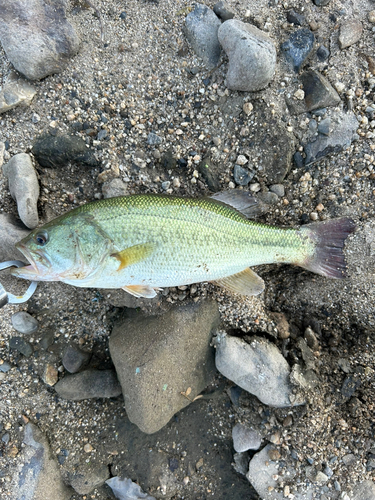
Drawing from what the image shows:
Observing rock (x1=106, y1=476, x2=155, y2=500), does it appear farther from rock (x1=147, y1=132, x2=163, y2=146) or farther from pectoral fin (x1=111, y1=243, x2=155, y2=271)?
rock (x1=147, y1=132, x2=163, y2=146)

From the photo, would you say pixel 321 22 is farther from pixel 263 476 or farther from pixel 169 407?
pixel 263 476

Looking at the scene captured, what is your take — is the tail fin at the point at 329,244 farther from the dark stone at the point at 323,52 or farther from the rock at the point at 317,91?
the dark stone at the point at 323,52

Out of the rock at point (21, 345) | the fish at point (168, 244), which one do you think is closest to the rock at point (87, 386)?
the rock at point (21, 345)

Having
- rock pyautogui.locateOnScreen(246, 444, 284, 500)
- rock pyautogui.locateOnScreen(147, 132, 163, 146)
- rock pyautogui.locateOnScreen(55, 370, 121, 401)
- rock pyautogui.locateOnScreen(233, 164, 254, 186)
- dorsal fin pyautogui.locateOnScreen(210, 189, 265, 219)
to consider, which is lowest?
rock pyautogui.locateOnScreen(246, 444, 284, 500)

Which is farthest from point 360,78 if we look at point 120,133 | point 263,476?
point 263,476

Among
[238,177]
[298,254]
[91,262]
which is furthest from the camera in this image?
[238,177]

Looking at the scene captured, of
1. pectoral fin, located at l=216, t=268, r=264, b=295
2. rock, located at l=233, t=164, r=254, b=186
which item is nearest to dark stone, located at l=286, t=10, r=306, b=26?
rock, located at l=233, t=164, r=254, b=186
